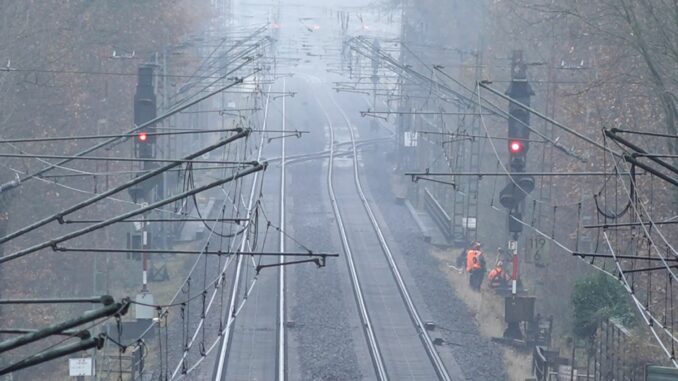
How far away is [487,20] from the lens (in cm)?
5072

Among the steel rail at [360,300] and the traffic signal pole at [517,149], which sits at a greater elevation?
the traffic signal pole at [517,149]

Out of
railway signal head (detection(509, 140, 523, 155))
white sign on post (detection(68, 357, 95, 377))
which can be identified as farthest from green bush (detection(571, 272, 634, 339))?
white sign on post (detection(68, 357, 95, 377))

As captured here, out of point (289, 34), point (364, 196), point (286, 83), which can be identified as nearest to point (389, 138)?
point (364, 196)

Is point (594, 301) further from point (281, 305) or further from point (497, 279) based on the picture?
point (281, 305)

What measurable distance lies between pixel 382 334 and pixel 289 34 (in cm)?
8751

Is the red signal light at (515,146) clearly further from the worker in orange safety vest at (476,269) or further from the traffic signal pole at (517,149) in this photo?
the worker in orange safety vest at (476,269)

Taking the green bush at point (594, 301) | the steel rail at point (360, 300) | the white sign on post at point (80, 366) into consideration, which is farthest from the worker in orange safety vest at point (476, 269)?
the white sign on post at point (80, 366)

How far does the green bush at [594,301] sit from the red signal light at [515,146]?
3.48 metres

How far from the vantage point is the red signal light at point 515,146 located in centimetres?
2348

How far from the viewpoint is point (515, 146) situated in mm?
23531

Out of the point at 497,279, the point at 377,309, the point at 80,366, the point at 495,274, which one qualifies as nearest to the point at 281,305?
the point at 377,309

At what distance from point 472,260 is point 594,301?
7232 mm

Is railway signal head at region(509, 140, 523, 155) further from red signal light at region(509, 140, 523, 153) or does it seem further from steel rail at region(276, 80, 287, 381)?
steel rail at region(276, 80, 287, 381)

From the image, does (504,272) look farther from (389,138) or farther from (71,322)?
(389,138)
